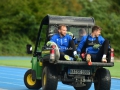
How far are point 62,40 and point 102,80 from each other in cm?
153

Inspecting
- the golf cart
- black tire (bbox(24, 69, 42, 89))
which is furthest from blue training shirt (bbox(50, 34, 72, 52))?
black tire (bbox(24, 69, 42, 89))

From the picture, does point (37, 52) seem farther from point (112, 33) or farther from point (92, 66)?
point (112, 33)

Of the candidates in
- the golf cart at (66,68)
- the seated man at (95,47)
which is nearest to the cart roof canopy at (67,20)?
the golf cart at (66,68)

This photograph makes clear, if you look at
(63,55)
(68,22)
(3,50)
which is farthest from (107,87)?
(3,50)

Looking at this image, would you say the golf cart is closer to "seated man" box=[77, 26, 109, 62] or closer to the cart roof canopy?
the cart roof canopy

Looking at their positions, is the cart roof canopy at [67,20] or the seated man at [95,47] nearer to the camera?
the seated man at [95,47]

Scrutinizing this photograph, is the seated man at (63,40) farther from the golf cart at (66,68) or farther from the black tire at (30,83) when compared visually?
the black tire at (30,83)

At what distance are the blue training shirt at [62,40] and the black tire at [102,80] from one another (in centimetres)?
118

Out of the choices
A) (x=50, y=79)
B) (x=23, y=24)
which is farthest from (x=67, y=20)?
(x=23, y=24)

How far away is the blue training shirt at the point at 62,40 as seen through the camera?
1330 centimetres

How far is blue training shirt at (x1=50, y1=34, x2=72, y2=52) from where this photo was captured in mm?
13297

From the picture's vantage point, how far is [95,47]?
12875 millimetres

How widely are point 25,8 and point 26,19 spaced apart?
47.3 inches

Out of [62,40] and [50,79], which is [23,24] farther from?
[50,79]
